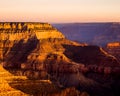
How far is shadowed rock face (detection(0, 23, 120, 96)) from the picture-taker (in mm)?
121938

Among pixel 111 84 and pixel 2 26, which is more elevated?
pixel 2 26

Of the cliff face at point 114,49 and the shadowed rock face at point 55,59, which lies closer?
the shadowed rock face at point 55,59

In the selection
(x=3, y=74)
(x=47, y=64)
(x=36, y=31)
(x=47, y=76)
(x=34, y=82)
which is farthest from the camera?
(x=36, y=31)

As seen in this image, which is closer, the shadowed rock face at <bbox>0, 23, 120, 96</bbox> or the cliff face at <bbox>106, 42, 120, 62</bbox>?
the shadowed rock face at <bbox>0, 23, 120, 96</bbox>

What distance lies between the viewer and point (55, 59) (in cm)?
13112

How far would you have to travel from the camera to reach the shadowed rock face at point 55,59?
12194 cm

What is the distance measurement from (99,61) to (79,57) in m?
4.27

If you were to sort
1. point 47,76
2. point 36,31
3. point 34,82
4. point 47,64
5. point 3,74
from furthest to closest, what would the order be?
point 36,31 → point 47,64 → point 47,76 → point 34,82 → point 3,74

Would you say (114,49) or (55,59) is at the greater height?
(55,59)

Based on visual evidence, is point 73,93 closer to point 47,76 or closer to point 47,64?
point 47,76

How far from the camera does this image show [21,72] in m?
123

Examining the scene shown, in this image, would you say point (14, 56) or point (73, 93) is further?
point (14, 56)

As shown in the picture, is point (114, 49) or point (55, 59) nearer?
point (55, 59)

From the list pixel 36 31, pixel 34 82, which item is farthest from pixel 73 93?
pixel 36 31
